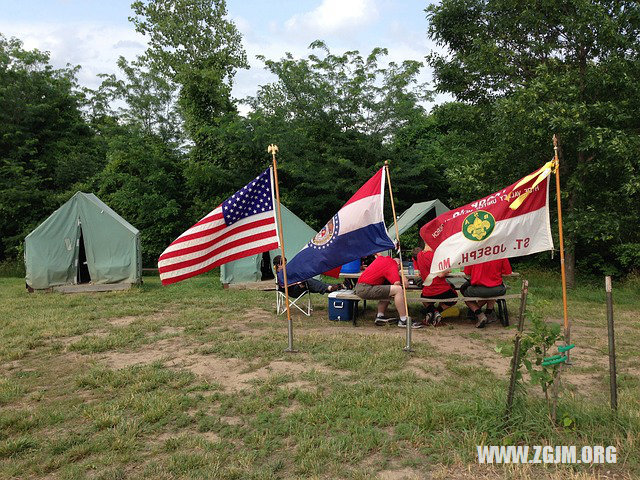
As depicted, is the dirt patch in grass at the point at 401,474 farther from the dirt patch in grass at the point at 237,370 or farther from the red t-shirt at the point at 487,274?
the red t-shirt at the point at 487,274

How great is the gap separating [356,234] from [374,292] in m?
1.44

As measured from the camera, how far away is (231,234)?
629 cm

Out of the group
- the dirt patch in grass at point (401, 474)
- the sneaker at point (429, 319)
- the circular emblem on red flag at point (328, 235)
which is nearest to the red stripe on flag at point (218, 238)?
the circular emblem on red flag at point (328, 235)

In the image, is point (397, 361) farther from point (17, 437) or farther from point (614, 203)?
point (614, 203)

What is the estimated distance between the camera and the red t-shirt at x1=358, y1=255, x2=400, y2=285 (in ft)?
24.1

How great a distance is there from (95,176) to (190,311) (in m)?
15.7

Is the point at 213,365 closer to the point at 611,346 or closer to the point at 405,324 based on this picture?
the point at 405,324

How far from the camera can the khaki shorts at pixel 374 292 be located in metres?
7.34

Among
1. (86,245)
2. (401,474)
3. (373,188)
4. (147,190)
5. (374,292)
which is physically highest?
(147,190)

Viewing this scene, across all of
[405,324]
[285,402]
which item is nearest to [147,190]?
[405,324]

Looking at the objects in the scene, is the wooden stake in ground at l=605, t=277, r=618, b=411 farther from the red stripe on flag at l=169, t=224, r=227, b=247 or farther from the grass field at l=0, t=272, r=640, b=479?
the red stripe on flag at l=169, t=224, r=227, b=247

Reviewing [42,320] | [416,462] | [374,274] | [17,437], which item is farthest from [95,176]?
[416,462]

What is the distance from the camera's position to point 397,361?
5320mm

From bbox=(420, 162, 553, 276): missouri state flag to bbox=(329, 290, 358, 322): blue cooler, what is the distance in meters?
2.30
